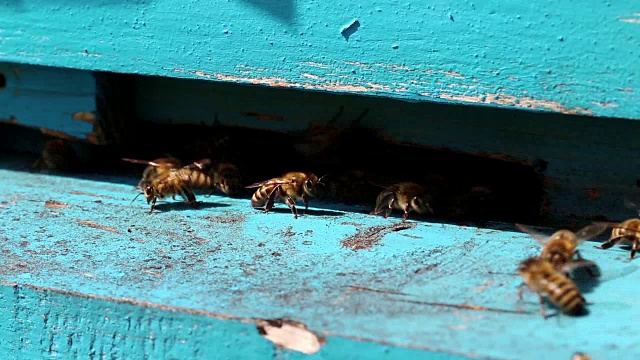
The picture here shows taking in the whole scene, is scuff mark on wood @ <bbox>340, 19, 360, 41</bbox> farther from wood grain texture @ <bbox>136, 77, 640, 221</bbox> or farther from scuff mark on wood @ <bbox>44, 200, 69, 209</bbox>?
scuff mark on wood @ <bbox>44, 200, 69, 209</bbox>

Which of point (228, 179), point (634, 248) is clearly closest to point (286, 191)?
point (228, 179)

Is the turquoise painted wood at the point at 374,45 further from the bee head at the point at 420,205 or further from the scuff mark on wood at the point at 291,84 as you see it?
the bee head at the point at 420,205

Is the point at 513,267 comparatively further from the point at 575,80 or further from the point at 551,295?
the point at 575,80

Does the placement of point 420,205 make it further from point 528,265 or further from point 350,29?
point 528,265

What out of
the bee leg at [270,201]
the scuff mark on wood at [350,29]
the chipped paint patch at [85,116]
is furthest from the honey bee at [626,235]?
the chipped paint patch at [85,116]

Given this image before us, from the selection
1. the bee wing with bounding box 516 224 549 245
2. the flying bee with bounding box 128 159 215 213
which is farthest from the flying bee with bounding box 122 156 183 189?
the bee wing with bounding box 516 224 549 245

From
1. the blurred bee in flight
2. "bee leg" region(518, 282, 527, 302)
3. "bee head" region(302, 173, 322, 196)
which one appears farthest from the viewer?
"bee head" region(302, 173, 322, 196)
